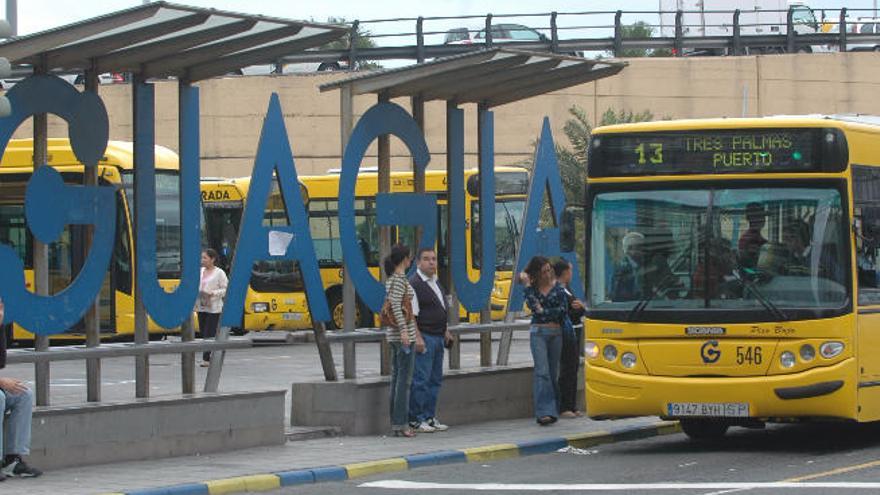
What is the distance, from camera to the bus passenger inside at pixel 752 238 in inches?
607

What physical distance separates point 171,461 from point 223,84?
101 feet

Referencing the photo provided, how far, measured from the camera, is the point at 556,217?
20359mm

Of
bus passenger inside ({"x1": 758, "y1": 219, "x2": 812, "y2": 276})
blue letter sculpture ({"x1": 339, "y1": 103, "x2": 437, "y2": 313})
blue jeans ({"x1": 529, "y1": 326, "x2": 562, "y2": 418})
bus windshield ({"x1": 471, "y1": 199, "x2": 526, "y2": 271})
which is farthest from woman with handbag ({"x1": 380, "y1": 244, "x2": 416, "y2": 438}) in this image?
bus windshield ({"x1": 471, "y1": 199, "x2": 526, "y2": 271})

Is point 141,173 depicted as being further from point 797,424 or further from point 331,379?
point 797,424

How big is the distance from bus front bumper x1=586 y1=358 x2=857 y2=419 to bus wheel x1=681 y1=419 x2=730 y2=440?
127 cm

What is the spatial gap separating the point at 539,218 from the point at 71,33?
24.9 ft

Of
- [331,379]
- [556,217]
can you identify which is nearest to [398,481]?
[331,379]

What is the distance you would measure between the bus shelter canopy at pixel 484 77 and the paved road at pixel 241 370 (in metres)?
3.31

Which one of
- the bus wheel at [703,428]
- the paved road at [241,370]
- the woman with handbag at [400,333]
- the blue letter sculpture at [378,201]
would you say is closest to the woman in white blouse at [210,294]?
the paved road at [241,370]

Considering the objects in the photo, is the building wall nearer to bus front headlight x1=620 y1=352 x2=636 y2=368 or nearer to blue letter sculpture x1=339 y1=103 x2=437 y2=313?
blue letter sculpture x1=339 y1=103 x2=437 y2=313

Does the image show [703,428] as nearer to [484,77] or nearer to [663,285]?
[663,285]

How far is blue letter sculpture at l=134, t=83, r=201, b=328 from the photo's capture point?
49.9 ft

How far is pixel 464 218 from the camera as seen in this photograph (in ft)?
61.9

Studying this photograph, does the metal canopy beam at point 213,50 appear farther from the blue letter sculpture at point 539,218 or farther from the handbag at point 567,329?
the blue letter sculpture at point 539,218
